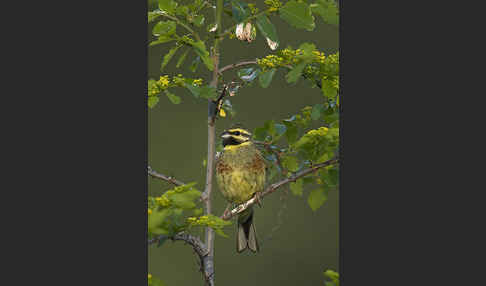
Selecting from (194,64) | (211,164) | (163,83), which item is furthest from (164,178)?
(194,64)

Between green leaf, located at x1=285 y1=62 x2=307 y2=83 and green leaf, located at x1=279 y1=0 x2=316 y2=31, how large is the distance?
224 mm

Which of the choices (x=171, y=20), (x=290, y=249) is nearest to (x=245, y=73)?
(x=171, y=20)

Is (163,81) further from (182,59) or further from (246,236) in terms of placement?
(246,236)

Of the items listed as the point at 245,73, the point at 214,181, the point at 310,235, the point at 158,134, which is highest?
the point at 245,73

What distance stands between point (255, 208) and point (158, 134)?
28.7 inches

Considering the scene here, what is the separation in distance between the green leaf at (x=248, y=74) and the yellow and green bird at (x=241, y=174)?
0.31 meters

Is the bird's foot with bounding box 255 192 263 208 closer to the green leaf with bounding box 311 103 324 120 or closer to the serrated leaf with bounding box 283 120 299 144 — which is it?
the serrated leaf with bounding box 283 120 299 144

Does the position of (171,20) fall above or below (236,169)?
above

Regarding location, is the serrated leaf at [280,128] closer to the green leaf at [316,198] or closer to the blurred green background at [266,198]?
the blurred green background at [266,198]

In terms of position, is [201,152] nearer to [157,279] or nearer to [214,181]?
[214,181]

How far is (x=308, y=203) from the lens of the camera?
4.11 m

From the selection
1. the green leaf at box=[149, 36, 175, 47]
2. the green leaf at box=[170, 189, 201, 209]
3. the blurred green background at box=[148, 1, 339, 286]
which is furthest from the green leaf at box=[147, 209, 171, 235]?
the green leaf at box=[149, 36, 175, 47]

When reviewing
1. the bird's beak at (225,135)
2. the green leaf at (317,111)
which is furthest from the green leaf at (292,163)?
the bird's beak at (225,135)

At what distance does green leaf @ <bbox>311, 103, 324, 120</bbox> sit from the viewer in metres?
4.09
